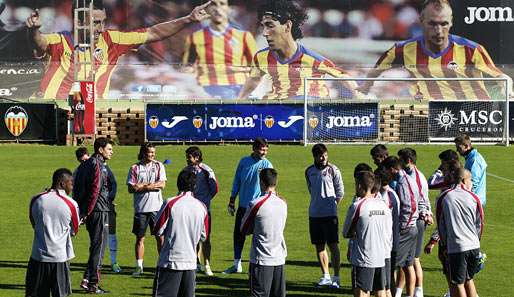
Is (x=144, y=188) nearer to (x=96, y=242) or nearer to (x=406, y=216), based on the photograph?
(x=96, y=242)

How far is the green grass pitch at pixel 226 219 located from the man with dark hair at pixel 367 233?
326 cm

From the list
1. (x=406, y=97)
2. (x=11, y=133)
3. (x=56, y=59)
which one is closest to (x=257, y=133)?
(x=11, y=133)

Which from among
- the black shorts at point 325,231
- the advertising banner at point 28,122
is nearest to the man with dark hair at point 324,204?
the black shorts at point 325,231

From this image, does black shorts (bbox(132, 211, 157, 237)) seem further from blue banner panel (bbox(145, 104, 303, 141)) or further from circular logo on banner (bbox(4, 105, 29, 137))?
circular logo on banner (bbox(4, 105, 29, 137))

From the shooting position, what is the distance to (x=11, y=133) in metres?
40.5

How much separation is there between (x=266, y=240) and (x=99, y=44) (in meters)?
41.7

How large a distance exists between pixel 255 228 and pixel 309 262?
652cm

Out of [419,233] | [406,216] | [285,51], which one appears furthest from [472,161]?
[285,51]

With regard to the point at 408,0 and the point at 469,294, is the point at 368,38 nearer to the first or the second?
the point at 408,0

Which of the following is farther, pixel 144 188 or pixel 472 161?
pixel 144 188

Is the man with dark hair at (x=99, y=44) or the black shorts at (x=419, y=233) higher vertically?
the man with dark hair at (x=99, y=44)

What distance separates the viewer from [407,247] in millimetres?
16250

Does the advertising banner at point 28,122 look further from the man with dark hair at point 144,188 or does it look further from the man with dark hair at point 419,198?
the man with dark hair at point 419,198

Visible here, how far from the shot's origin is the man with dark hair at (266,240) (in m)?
13.9
